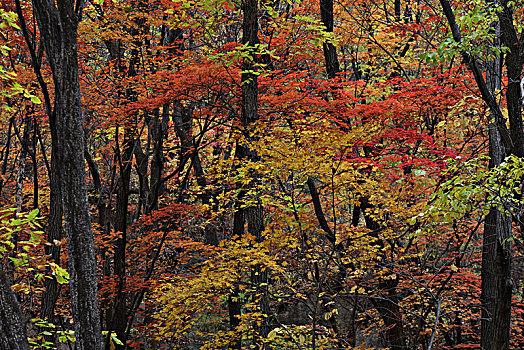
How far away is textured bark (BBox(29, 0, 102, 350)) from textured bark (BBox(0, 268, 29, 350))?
0.39 meters

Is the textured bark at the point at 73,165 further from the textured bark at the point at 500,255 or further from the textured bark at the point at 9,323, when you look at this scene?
the textured bark at the point at 500,255

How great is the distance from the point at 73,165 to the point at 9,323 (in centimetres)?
128

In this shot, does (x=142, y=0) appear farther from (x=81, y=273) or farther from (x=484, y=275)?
(x=484, y=275)

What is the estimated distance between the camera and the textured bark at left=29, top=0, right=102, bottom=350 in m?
3.10

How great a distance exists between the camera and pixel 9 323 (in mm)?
2932

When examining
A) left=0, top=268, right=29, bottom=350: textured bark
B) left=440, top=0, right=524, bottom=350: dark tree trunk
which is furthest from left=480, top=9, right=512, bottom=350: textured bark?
left=0, top=268, right=29, bottom=350: textured bark

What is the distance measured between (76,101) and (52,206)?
328 cm

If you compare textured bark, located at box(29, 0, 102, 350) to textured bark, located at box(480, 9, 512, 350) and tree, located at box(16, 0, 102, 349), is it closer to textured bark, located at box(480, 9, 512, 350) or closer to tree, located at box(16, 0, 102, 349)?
tree, located at box(16, 0, 102, 349)

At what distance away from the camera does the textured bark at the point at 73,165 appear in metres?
3.10

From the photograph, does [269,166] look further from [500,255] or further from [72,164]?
[500,255]

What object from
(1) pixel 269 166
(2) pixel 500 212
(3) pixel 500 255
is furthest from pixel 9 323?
(3) pixel 500 255

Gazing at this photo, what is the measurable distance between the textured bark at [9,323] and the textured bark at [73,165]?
387 millimetres

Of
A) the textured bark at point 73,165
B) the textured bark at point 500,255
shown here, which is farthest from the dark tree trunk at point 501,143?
the textured bark at point 73,165

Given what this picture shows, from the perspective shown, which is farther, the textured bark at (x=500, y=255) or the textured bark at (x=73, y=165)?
the textured bark at (x=500, y=255)
